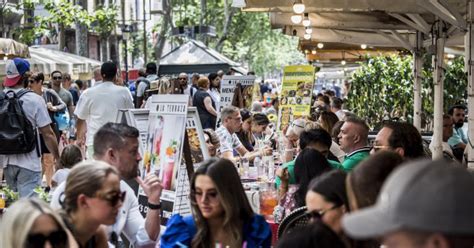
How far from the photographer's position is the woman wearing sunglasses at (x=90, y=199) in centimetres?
461

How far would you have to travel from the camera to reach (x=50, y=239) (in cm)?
398

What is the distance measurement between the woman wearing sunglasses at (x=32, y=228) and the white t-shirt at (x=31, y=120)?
252 inches

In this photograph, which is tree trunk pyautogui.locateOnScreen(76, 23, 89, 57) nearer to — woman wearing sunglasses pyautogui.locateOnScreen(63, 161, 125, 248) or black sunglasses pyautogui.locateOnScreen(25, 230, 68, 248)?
woman wearing sunglasses pyautogui.locateOnScreen(63, 161, 125, 248)

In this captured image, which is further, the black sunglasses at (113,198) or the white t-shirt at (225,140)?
the white t-shirt at (225,140)

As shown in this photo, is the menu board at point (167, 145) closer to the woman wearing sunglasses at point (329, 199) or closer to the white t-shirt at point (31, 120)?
the white t-shirt at point (31, 120)

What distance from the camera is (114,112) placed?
11.3 m

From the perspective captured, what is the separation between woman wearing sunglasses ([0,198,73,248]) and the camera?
3.92 metres

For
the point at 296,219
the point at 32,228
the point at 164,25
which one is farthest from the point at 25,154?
the point at 164,25

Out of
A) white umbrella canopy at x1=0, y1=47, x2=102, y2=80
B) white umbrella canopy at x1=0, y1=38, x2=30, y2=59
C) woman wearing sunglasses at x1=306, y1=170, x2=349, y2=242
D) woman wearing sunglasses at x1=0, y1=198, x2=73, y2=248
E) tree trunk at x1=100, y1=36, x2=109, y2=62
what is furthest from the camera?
tree trunk at x1=100, y1=36, x2=109, y2=62

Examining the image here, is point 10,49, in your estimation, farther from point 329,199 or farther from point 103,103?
point 329,199

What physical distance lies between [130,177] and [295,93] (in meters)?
11.7

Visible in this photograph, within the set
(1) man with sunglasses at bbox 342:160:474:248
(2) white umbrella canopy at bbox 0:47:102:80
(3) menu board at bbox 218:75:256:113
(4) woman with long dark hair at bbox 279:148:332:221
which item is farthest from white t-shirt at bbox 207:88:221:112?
(1) man with sunglasses at bbox 342:160:474:248

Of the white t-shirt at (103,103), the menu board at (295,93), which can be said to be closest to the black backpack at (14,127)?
the white t-shirt at (103,103)

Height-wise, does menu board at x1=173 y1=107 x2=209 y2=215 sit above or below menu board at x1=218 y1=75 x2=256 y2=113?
below
